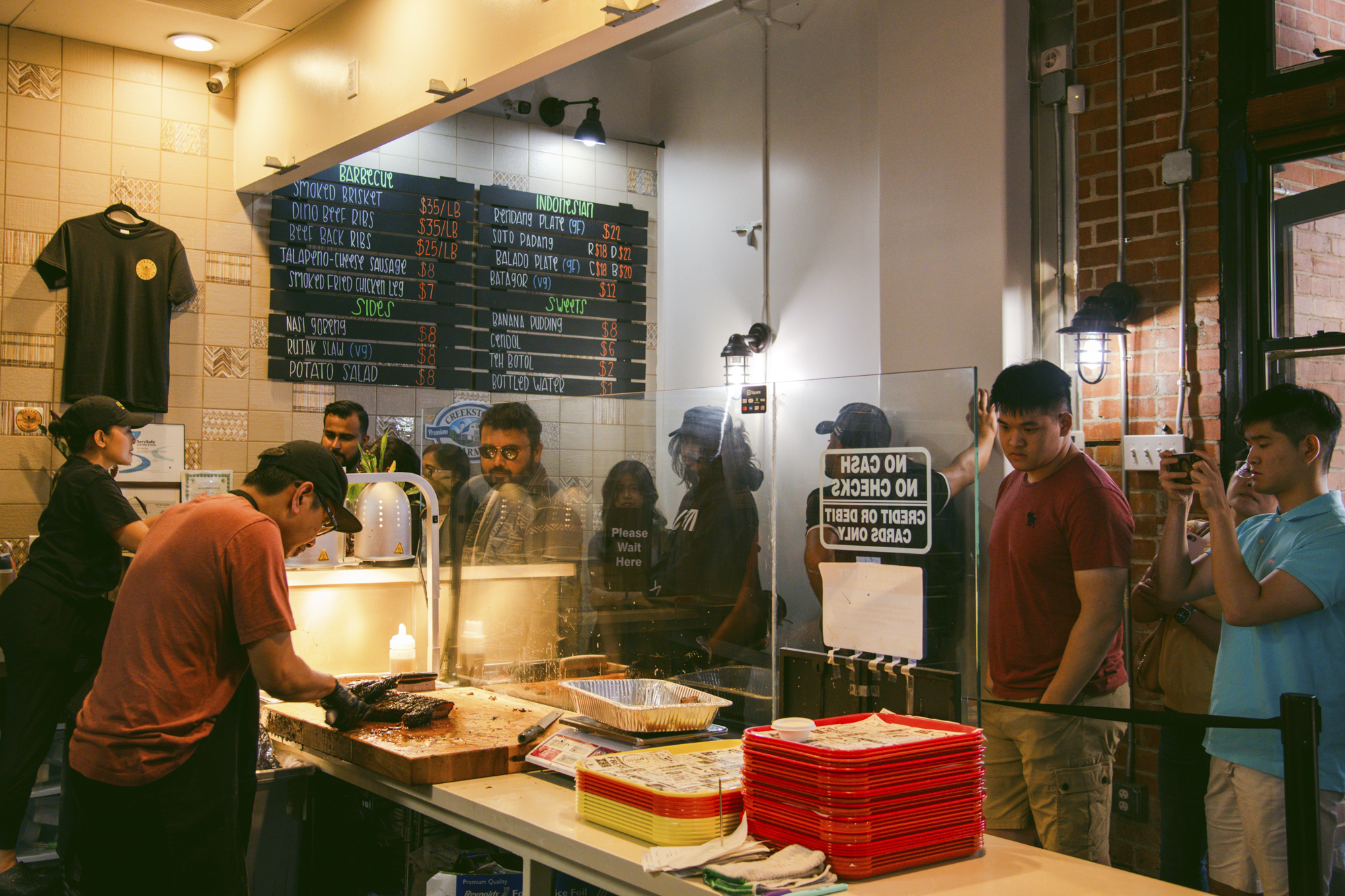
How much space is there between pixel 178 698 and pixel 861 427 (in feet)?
→ 4.85

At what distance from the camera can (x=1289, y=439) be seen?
2.51 m

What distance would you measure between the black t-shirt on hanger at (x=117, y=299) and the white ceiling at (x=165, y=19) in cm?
79

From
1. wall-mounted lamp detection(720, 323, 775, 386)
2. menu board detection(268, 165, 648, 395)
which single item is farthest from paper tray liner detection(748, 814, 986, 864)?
menu board detection(268, 165, 648, 395)

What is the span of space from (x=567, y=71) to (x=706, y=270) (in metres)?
1.42

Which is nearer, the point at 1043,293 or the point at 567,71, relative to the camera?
the point at 1043,293

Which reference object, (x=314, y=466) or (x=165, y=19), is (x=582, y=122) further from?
(x=314, y=466)

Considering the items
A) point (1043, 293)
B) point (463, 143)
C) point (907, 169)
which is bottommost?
point (1043, 293)

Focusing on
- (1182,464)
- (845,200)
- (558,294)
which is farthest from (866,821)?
(558,294)

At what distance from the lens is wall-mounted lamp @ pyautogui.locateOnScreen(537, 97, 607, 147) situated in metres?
5.79

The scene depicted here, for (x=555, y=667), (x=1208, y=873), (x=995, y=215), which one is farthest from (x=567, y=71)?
(x=1208, y=873)

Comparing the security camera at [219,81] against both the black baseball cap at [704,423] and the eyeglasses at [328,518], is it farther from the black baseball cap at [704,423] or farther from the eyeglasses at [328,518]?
the black baseball cap at [704,423]

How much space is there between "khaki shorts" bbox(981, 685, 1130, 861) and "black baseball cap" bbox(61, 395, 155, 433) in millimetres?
3083

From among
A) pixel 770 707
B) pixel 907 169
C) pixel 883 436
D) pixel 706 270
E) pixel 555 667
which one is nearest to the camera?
pixel 883 436

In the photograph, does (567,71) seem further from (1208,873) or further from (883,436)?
(1208,873)
